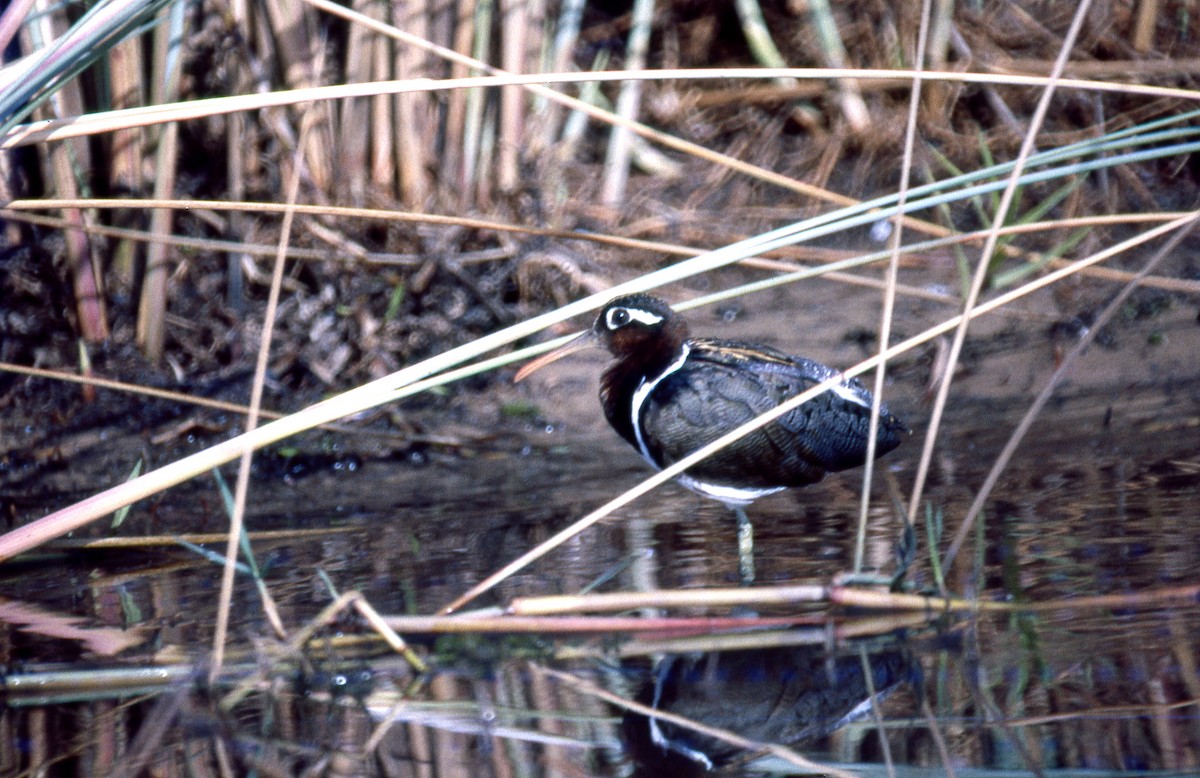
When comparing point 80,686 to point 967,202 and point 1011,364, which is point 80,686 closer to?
point 1011,364

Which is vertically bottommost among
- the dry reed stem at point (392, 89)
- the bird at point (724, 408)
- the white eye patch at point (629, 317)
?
the bird at point (724, 408)

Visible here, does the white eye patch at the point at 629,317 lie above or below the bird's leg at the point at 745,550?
above

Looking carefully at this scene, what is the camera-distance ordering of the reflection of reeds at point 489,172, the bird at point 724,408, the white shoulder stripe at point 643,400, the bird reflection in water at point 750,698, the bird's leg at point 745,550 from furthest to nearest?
the white shoulder stripe at point 643,400 → the bird at point 724,408 → the bird's leg at point 745,550 → the reflection of reeds at point 489,172 → the bird reflection in water at point 750,698

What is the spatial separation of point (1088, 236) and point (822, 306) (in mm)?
1232

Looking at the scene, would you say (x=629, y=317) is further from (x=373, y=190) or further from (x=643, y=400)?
(x=373, y=190)

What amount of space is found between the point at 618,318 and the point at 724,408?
0.47 meters

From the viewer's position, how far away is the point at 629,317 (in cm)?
439

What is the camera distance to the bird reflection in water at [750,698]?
2.70 m

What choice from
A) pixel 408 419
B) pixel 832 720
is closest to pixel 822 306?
pixel 408 419

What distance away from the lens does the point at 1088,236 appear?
247 inches

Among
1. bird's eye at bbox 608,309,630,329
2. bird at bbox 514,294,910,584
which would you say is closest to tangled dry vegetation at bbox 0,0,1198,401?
bird's eye at bbox 608,309,630,329

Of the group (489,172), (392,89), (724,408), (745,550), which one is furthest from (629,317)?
(489,172)

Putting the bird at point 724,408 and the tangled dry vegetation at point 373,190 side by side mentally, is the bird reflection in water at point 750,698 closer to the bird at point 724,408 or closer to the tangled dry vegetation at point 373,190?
the bird at point 724,408

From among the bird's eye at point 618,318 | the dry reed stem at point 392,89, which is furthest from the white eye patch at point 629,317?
the dry reed stem at point 392,89
